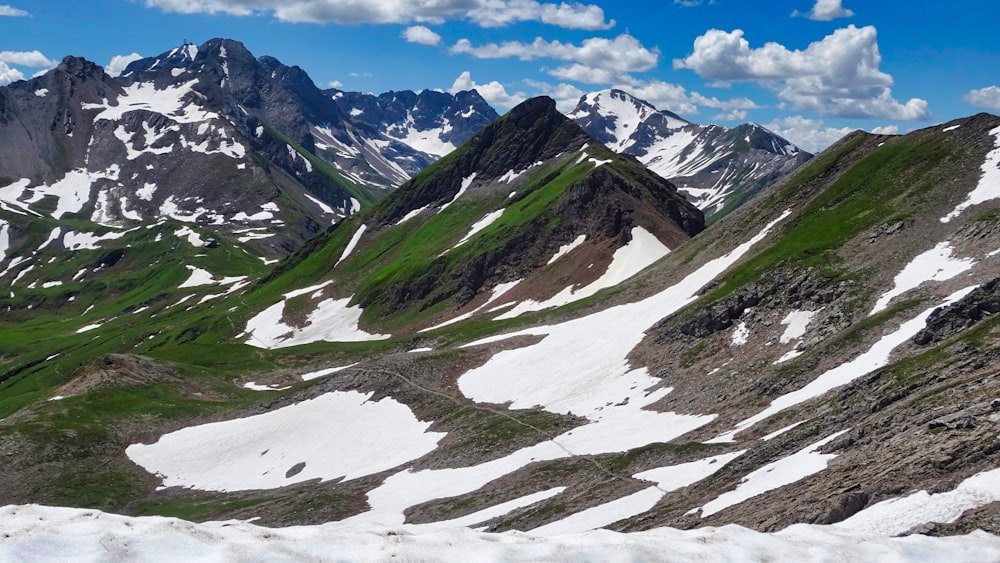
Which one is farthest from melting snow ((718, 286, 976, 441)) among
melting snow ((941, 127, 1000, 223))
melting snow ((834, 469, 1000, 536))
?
melting snow ((834, 469, 1000, 536))

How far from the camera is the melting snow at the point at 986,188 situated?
70.3 m

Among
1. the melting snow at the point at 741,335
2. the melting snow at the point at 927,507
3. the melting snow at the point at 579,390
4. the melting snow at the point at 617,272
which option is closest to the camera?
the melting snow at the point at 927,507

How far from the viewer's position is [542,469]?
55.5m

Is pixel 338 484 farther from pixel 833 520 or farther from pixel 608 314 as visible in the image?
pixel 833 520

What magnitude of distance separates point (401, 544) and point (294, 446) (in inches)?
2765

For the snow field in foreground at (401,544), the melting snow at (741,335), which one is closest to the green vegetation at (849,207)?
the melting snow at (741,335)

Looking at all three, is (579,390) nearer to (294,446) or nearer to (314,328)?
(294,446)

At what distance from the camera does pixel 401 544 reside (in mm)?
16797

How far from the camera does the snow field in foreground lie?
15.8 m

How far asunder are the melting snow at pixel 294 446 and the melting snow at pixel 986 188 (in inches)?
1924

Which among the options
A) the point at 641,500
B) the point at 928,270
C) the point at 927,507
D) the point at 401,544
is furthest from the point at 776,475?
the point at 928,270

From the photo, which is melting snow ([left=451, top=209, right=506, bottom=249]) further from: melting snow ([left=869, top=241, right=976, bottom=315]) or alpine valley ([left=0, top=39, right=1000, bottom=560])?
melting snow ([left=869, top=241, right=976, bottom=315])

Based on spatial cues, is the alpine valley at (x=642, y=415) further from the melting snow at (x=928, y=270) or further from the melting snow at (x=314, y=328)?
the melting snow at (x=314, y=328)

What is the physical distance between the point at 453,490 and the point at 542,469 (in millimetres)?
6635
